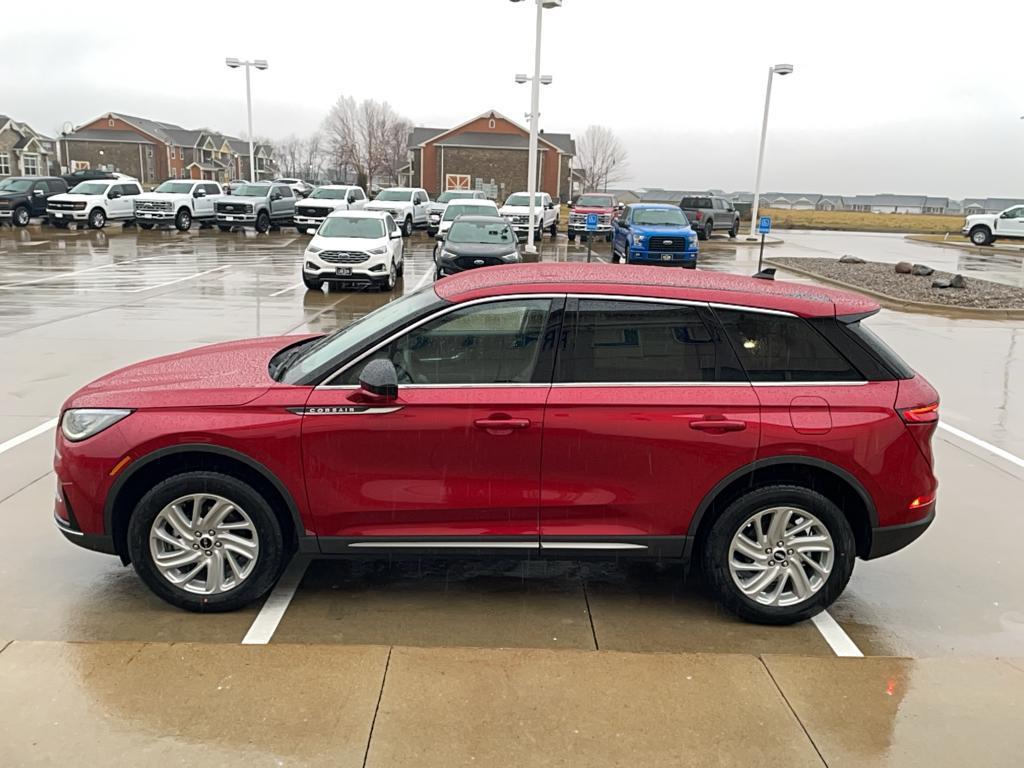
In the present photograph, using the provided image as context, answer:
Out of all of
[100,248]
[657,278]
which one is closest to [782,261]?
[100,248]

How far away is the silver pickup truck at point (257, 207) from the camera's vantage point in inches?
1270

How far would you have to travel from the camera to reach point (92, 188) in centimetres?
3109

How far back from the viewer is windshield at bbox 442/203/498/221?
2475cm

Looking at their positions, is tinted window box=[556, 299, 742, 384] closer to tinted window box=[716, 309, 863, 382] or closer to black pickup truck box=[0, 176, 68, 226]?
tinted window box=[716, 309, 863, 382]

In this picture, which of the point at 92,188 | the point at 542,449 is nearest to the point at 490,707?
the point at 542,449

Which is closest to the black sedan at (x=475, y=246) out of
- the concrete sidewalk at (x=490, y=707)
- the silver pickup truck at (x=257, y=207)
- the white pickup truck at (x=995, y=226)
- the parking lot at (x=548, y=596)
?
the parking lot at (x=548, y=596)

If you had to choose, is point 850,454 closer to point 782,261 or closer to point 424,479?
point 424,479

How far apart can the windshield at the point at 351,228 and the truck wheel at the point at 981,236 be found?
3248 centimetres

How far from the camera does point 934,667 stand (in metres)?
3.75

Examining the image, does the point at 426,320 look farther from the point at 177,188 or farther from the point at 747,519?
the point at 177,188

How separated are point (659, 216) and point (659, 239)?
194cm

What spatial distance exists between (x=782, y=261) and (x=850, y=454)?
24.3m

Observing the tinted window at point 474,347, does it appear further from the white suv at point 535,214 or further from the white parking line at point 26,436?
the white suv at point 535,214

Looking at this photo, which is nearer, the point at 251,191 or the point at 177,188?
the point at 177,188
